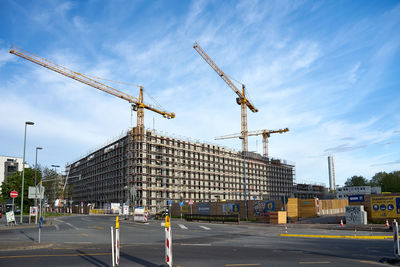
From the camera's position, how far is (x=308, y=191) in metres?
156

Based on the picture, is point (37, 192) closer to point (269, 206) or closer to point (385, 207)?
point (269, 206)

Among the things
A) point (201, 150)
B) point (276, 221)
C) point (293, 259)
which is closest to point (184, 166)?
point (201, 150)

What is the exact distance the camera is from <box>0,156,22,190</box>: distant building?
133 m

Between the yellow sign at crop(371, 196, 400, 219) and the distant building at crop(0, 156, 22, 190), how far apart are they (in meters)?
135

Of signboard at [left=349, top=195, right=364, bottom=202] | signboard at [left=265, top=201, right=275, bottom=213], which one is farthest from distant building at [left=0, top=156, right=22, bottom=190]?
signboard at [left=349, top=195, right=364, bottom=202]

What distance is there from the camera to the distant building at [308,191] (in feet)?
499

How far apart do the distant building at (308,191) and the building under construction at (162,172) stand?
57.1 ft

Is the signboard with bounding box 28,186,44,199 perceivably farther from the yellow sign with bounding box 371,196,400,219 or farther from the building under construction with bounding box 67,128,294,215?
the building under construction with bounding box 67,128,294,215

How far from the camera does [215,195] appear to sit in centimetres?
11288

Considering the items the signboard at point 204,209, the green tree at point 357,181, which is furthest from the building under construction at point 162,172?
the green tree at point 357,181

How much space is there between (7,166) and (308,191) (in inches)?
5142

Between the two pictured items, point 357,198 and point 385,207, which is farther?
point 357,198

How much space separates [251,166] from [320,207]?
261 ft

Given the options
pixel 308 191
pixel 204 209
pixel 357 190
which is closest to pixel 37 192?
pixel 204 209
